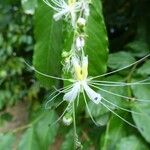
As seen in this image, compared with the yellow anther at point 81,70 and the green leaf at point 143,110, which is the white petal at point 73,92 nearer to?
the yellow anther at point 81,70

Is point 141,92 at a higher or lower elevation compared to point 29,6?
lower

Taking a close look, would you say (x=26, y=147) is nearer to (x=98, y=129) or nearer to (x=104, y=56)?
(x=98, y=129)

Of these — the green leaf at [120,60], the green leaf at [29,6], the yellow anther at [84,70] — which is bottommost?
the yellow anther at [84,70]

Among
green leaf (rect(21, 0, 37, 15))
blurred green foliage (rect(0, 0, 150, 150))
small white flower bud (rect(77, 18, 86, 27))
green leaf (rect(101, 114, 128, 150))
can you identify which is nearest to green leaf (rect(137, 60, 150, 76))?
blurred green foliage (rect(0, 0, 150, 150))

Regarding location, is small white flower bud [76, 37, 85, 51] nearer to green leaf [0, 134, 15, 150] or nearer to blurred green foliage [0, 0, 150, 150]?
blurred green foliage [0, 0, 150, 150]

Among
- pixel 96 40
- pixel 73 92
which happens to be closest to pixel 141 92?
pixel 96 40

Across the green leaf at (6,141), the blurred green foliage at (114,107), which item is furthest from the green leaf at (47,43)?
the green leaf at (6,141)

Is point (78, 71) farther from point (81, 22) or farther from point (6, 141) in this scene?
point (6, 141)
